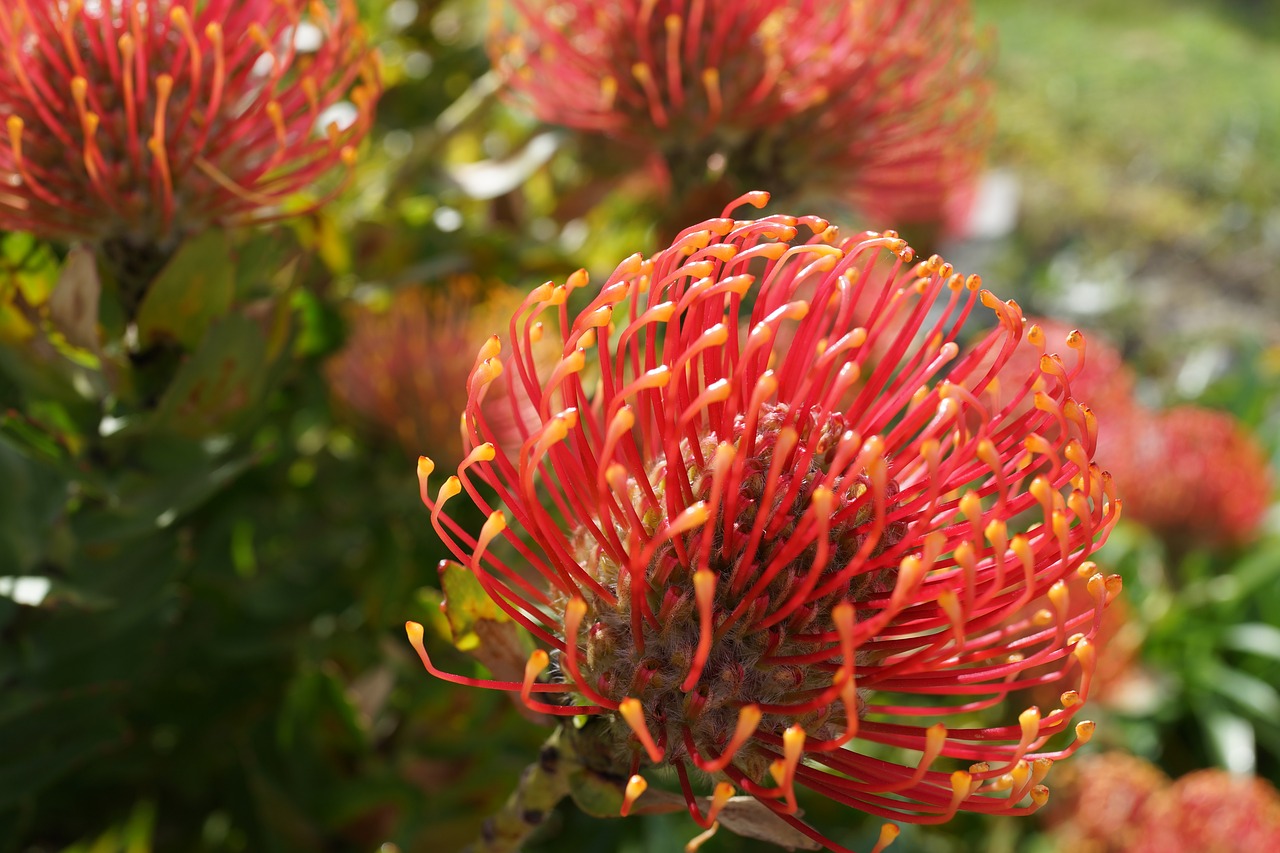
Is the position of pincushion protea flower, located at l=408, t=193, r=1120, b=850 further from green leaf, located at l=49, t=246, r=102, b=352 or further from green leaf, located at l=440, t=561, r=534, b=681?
green leaf, located at l=49, t=246, r=102, b=352

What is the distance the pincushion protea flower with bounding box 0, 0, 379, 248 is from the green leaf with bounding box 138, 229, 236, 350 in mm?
24

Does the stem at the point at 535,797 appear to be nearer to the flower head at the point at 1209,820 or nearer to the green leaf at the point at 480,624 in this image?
the green leaf at the point at 480,624

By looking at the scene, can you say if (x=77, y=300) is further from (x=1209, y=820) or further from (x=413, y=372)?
(x=1209, y=820)

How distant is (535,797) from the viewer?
1.59ft

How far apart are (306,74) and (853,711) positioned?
463mm

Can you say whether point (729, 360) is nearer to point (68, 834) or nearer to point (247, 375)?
point (247, 375)

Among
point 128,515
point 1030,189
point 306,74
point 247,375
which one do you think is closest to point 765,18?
point 306,74

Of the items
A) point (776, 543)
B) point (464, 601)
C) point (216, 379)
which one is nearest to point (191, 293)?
point (216, 379)

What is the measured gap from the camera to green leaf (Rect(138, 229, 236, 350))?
1.98ft

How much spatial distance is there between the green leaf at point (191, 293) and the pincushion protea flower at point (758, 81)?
30cm

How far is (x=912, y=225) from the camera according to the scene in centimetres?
184

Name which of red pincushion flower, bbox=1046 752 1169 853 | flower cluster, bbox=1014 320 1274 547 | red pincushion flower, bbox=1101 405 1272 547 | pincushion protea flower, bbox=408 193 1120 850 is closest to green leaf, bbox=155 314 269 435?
pincushion protea flower, bbox=408 193 1120 850

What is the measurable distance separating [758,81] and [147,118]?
41 centimetres

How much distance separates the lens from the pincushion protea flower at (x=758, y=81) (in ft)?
2.54
